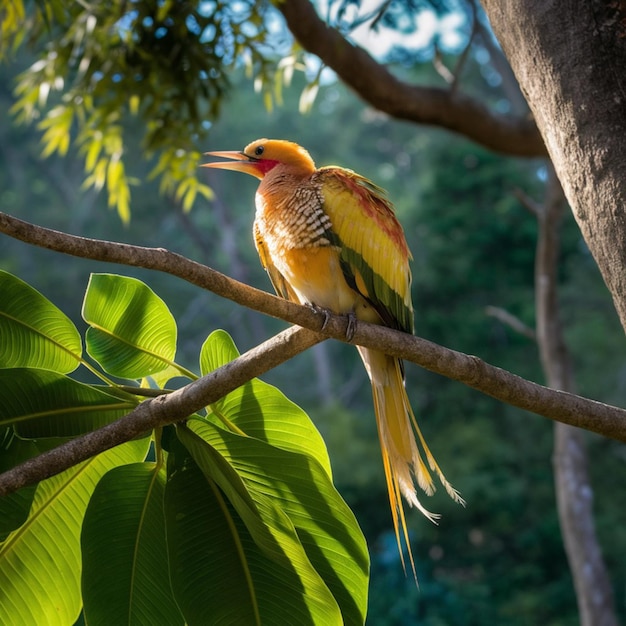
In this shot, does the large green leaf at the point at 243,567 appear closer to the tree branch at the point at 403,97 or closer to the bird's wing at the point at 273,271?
the bird's wing at the point at 273,271

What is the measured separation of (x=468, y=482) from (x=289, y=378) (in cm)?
400

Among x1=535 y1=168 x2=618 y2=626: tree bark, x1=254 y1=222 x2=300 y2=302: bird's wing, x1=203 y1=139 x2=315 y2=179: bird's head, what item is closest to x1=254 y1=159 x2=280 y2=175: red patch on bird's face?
x1=203 y1=139 x2=315 y2=179: bird's head

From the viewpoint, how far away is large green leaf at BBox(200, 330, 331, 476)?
1.30 metres

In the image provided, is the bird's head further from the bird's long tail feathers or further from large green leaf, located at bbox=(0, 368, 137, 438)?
large green leaf, located at bbox=(0, 368, 137, 438)

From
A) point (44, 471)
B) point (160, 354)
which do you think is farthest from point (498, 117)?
point (44, 471)

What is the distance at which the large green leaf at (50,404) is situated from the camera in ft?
3.67

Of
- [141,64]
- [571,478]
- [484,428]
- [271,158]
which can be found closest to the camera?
[271,158]

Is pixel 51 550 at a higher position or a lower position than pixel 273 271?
lower

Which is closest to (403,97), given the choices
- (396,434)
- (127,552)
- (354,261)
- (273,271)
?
(273,271)

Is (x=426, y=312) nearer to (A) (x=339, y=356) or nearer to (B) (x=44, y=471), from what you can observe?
(A) (x=339, y=356)

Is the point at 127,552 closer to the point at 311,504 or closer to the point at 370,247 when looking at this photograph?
the point at 311,504

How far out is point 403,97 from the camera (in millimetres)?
2508

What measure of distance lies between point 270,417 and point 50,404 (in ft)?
1.09

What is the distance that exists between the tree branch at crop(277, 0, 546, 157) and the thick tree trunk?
1.24m
